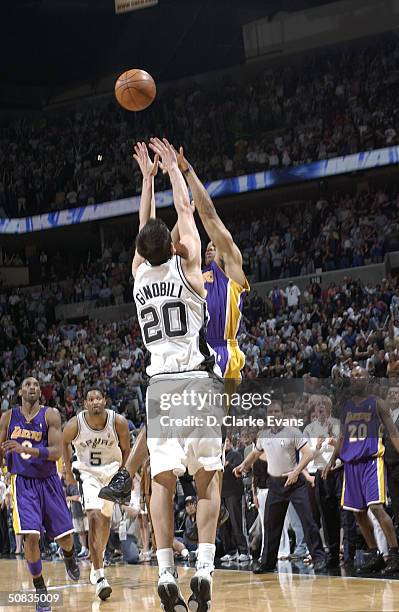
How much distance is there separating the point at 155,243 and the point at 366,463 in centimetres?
453

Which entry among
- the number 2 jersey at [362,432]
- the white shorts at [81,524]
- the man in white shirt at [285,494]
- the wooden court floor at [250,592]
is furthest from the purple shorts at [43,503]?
the white shorts at [81,524]

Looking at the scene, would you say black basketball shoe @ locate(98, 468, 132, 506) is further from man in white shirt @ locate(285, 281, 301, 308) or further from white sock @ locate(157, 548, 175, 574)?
man in white shirt @ locate(285, 281, 301, 308)

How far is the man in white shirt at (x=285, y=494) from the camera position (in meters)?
9.44

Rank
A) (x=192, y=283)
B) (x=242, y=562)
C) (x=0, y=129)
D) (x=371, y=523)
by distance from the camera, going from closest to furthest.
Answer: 1. (x=192, y=283)
2. (x=371, y=523)
3. (x=242, y=562)
4. (x=0, y=129)

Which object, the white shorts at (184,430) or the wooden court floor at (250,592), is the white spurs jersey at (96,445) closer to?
the wooden court floor at (250,592)

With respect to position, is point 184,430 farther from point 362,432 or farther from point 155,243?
point 362,432

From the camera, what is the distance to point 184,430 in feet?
17.3

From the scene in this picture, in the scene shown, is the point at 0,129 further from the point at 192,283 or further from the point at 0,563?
the point at 192,283

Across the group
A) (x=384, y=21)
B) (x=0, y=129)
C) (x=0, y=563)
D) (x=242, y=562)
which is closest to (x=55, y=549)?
(x=0, y=563)

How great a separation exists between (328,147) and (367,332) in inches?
318

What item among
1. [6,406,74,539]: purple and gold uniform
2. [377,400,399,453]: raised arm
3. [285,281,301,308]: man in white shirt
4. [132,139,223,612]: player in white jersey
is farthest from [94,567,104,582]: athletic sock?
[285,281,301,308]: man in white shirt

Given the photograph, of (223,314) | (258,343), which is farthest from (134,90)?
(258,343)

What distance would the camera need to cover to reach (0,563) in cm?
1288

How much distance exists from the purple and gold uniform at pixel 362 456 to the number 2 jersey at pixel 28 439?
9.32ft
